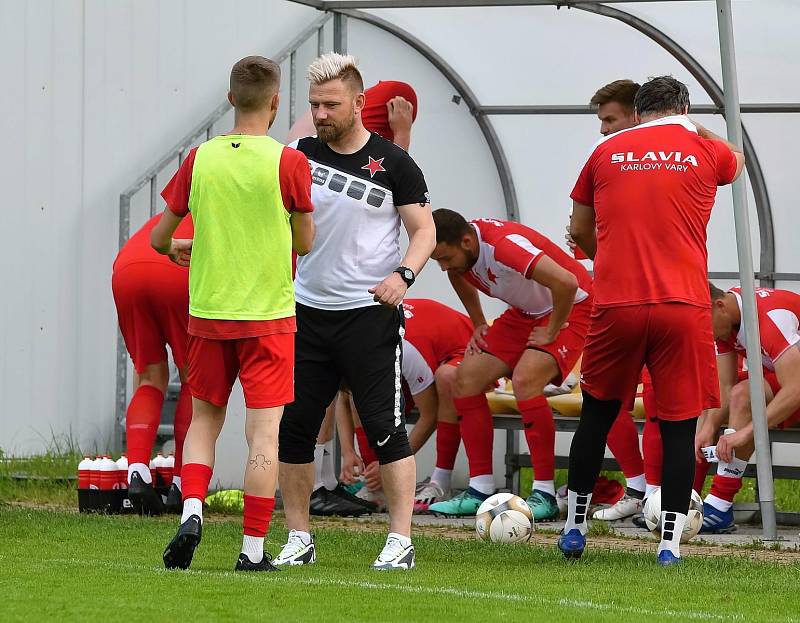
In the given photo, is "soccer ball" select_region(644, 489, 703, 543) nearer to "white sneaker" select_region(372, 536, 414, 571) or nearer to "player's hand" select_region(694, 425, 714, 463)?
"player's hand" select_region(694, 425, 714, 463)

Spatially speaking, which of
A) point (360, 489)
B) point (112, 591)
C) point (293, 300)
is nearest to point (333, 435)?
point (360, 489)

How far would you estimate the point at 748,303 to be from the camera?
23.7 feet

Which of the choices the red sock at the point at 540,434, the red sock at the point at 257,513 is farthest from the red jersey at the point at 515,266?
the red sock at the point at 257,513

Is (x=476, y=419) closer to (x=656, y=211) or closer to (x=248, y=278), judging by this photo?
(x=656, y=211)

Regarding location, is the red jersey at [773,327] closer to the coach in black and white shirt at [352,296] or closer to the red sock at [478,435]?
the red sock at [478,435]

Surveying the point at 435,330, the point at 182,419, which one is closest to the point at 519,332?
the point at 435,330

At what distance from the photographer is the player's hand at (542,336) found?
856 cm

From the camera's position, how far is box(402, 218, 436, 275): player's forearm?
18.7ft

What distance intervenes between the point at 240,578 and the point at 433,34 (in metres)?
6.24

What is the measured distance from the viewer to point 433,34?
10.6m

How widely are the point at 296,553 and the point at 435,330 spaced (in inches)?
154

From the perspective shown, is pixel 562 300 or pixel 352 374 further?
pixel 562 300

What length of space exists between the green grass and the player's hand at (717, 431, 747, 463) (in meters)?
1.45

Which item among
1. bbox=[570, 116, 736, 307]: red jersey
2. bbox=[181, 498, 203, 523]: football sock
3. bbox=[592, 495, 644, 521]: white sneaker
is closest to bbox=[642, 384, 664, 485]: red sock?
bbox=[592, 495, 644, 521]: white sneaker
